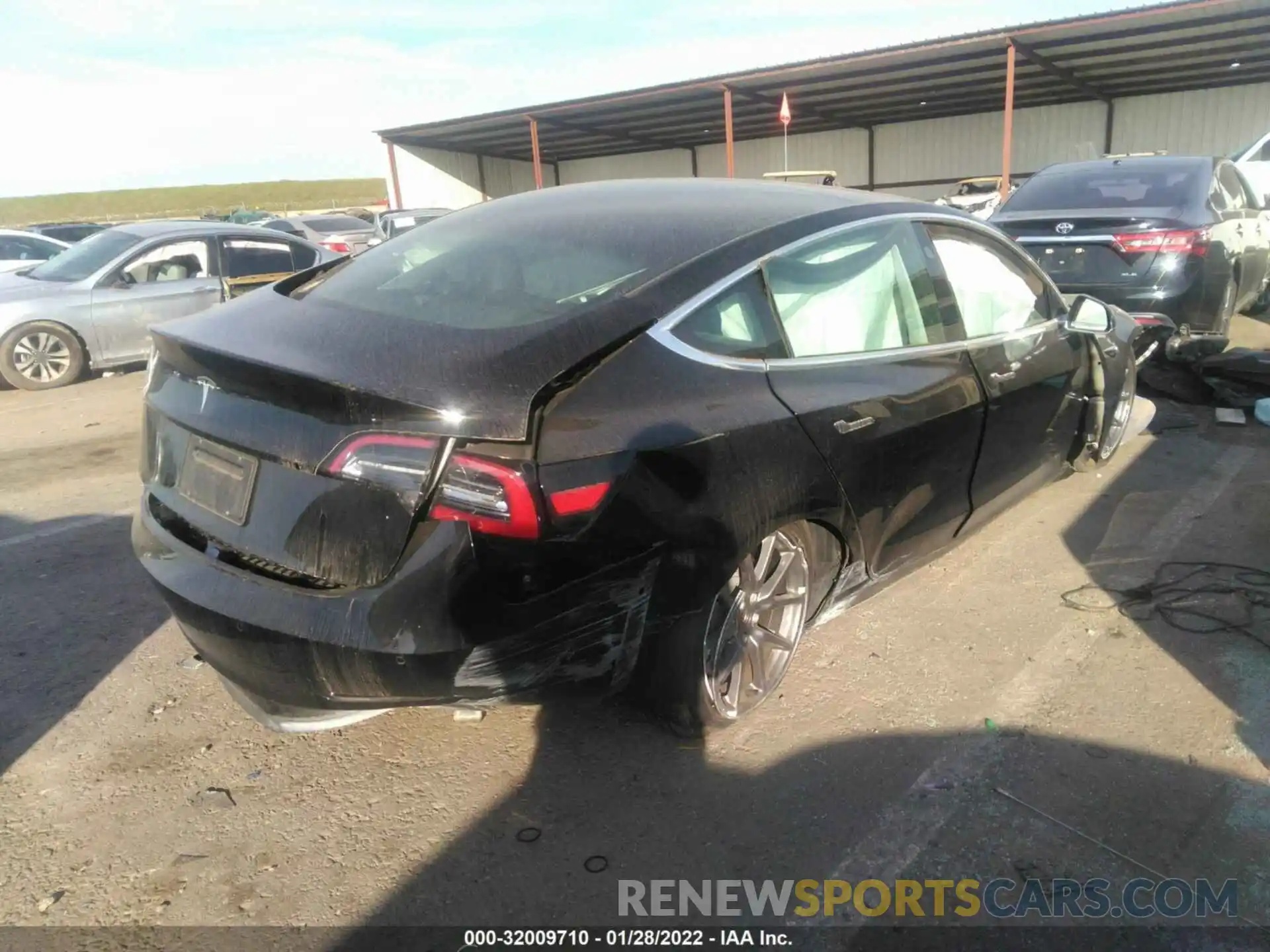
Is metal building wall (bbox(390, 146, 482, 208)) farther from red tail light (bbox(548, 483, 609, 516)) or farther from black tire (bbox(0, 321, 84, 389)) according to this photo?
red tail light (bbox(548, 483, 609, 516))

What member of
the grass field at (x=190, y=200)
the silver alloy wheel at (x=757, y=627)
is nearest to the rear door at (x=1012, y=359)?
the silver alloy wheel at (x=757, y=627)

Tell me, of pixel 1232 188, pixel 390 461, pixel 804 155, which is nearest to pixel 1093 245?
pixel 1232 188

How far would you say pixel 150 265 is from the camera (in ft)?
29.3

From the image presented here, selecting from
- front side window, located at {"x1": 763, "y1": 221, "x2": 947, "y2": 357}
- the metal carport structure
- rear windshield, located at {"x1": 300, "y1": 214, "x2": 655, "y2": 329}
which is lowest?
front side window, located at {"x1": 763, "y1": 221, "x2": 947, "y2": 357}

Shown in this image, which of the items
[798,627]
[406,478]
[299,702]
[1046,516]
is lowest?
[1046,516]

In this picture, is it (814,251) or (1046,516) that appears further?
(1046,516)

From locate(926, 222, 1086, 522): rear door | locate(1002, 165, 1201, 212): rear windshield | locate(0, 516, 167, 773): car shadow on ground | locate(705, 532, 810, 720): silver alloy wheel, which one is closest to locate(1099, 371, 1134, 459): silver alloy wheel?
locate(926, 222, 1086, 522): rear door

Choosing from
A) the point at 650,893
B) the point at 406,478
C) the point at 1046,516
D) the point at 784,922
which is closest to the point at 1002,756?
the point at 784,922

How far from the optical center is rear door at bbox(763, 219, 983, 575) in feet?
9.31

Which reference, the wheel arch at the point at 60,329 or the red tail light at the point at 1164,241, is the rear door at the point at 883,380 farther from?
the wheel arch at the point at 60,329

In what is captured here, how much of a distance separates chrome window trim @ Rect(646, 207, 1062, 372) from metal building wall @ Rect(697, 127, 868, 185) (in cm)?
2775

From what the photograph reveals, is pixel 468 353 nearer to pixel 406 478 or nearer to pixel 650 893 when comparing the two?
pixel 406 478

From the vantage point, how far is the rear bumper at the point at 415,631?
2139mm

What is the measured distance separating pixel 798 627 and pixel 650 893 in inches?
42.0
